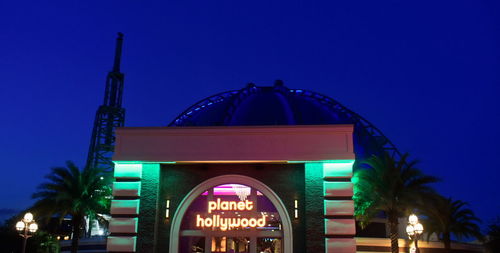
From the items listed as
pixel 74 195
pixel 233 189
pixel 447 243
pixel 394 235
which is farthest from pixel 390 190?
pixel 74 195

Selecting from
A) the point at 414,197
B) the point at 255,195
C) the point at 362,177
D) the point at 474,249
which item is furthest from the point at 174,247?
the point at 474,249

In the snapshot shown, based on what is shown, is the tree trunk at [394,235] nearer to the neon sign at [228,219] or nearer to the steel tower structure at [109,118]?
the neon sign at [228,219]

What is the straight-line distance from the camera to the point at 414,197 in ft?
96.4

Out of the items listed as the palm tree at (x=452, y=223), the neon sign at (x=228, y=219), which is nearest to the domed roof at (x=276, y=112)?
the palm tree at (x=452, y=223)

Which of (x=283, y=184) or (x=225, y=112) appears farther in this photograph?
(x=225, y=112)

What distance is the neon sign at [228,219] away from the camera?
24.8m

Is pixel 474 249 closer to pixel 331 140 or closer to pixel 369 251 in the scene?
pixel 369 251

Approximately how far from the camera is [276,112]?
126 ft

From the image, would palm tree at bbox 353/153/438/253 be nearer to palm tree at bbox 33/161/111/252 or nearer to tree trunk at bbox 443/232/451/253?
tree trunk at bbox 443/232/451/253

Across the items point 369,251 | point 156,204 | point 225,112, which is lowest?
point 369,251

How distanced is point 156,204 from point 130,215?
1.42 meters

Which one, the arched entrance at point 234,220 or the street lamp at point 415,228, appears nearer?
the arched entrance at point 234,220

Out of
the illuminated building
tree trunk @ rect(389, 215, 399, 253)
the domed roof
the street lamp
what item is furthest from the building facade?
the domed roof

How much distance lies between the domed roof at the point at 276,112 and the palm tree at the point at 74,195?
1076 centimetres
